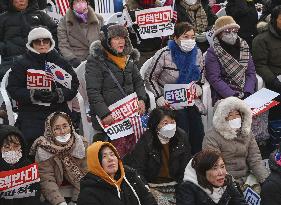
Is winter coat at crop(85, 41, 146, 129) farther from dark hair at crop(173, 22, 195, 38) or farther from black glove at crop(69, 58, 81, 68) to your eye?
black glove at crop(69, 58, 81, 68)

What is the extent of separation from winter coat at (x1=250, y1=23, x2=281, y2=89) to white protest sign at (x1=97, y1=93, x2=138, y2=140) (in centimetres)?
198

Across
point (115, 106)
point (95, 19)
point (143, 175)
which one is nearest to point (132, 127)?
point (115, 106)

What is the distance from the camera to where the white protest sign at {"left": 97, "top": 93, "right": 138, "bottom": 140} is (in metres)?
7.09

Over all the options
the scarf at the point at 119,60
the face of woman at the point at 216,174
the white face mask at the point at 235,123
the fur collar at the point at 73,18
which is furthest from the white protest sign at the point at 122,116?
the face of woman at the point at 216,174

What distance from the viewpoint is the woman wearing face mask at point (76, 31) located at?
830cm

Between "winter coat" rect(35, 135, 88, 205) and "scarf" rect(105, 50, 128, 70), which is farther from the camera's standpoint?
"scarf" rect(105, 50, 128, 70)

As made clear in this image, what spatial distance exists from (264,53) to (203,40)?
102 cm

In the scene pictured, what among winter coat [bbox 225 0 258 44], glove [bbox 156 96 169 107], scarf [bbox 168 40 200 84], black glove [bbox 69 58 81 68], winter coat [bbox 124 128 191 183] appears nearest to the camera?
winter coat [bbox 124 128 191 183]

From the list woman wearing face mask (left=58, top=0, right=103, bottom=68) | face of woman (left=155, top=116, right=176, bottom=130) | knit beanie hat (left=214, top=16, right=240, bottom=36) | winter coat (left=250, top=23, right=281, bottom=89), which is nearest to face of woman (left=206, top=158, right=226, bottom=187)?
face of woman (left=155, top=116, right=176, bottom=130)

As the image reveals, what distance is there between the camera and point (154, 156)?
256 inches

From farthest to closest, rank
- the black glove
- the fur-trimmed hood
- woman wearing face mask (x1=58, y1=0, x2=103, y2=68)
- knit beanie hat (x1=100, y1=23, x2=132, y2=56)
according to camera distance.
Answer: woman wearing face mask (x1=58, y1=0, x2=103, y2=68), the black glove, knit beanie hat (x1=100, y1=23, x2=132, y2=56), the fur-trimmed hood

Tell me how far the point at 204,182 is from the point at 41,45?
2444 millimetres

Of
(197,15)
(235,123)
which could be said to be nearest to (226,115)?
(235,123)

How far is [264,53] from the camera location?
27.5ft
